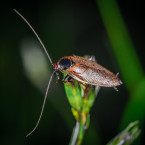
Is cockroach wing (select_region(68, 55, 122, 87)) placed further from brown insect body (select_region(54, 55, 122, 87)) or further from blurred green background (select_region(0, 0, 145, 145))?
blurred green background (select_region(0, 0, 145, 145))

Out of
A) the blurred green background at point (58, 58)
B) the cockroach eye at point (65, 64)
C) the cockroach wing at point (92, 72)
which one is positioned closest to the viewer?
the cockroach wing at point (92, 72)

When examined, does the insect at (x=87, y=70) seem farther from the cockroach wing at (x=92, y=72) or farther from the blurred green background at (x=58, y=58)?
the blurred green background at (x=58, y=58)

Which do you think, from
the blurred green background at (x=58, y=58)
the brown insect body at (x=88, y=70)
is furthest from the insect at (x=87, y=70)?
the blurred green background at (x=58, y=58)

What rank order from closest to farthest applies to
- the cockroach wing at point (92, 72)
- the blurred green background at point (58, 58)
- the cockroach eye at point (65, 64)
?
the cockroach wing at point (92, 72), the cockroach eye at point (65, 64), the blurred green background at point (58, 58)

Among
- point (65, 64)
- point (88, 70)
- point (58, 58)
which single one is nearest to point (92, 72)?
point (88, 70)

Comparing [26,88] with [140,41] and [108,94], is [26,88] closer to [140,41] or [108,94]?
[108,94]

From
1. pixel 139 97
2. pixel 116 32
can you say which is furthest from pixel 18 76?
pixel 139 97

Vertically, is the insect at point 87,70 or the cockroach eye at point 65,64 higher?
the cockroach eye at point 65,64

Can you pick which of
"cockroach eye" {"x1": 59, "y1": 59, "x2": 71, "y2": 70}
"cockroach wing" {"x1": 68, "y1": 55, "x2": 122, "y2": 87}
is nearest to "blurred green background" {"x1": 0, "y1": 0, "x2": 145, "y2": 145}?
"cockroach wing" {"x1": 68, "y1": 55, "x2": 122, "y2": 87}
